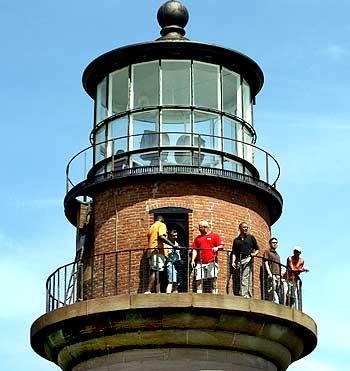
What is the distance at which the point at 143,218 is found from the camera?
24.5 metres

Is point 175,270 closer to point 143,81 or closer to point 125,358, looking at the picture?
point 125,358

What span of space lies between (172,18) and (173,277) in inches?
241

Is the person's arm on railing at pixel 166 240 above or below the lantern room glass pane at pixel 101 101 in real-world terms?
below

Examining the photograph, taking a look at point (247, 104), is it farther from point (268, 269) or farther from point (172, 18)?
point (268, 269)

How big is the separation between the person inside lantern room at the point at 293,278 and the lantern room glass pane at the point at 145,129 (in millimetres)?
3603

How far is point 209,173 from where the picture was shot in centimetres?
2459

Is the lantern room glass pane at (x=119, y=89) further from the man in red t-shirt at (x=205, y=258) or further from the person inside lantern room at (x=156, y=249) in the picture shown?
the man in red t-shirt at (x=205, y=258)

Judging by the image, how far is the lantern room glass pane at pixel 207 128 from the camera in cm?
2509

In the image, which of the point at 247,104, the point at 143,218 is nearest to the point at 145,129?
the point at 143,218

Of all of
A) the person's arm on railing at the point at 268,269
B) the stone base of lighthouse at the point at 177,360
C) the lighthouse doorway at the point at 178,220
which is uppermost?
the lighthouse doorway at the point at 178,220

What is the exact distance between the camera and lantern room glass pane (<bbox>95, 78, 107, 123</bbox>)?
26.1 metres

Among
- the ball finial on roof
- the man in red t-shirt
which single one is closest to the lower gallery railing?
the man in red t-shirt

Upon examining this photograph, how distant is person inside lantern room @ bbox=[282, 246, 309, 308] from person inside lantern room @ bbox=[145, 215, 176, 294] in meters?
2.56

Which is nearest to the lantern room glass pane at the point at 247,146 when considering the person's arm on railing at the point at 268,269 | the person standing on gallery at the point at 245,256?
the person standing on gallery at the point at 245,256
